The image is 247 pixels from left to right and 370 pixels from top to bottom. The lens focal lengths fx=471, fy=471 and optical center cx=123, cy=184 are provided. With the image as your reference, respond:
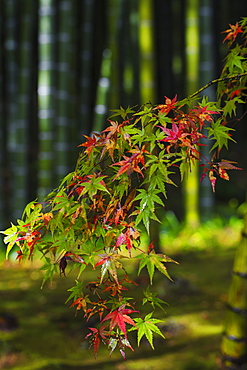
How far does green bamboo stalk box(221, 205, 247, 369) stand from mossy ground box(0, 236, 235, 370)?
18 centimetres

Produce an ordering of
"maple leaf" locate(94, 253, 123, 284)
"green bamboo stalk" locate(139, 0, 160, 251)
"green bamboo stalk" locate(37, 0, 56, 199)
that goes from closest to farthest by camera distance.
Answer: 1. "maple leaf" locate(94, 253, 123, 284)
2. "green bamboo stalk" locate(139, 0, 160, 251)
3. "green bamboo stalk" locate(37, 0, 56, 199)

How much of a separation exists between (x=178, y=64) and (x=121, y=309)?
8.10 m

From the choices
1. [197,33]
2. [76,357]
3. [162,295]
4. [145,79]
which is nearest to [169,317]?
[162,295]

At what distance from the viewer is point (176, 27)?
8602mm

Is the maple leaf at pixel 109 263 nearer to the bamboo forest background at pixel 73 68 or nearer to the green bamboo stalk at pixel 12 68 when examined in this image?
the bamboo forest background at pixel 73 68

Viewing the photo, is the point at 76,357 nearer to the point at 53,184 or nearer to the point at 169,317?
the point at 169,317

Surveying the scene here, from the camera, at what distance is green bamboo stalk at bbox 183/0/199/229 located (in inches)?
225

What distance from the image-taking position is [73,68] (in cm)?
623

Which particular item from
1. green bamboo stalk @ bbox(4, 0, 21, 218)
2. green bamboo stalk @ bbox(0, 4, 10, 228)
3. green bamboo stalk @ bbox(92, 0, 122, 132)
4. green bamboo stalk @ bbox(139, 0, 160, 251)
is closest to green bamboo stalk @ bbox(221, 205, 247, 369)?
green bamboo stalk @ bbox(139, 0, 160, 251)

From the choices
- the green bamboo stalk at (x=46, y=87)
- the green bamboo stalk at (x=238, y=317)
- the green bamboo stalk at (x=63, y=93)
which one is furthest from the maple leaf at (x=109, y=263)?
the green bamboo stalk at (x=63, y=93)

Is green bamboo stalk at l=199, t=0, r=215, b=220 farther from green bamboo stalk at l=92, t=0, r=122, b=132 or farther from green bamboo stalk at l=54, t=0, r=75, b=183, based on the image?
green bamboo stalk at l=54, t=0, r=75, b=183

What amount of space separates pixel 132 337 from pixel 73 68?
13.3 feet

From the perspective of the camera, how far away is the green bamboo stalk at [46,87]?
5078 mm

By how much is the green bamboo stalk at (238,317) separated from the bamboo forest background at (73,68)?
7.09ft
